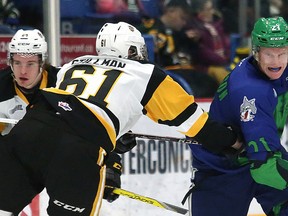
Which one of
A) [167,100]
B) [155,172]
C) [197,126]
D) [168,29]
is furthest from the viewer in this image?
[168,29]

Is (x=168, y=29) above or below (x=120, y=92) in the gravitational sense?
below

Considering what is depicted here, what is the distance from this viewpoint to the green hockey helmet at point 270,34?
10.7 feet

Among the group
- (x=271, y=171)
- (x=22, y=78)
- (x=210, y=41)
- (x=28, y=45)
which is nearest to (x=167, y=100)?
(x=271, y=171)

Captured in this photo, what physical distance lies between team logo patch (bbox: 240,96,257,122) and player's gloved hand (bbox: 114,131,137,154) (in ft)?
1.93

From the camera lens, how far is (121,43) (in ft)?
10.6

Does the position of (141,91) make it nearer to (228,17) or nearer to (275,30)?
(275,30)

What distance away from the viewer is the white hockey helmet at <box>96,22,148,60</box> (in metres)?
3.23

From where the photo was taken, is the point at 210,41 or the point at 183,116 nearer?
the point at 183,116

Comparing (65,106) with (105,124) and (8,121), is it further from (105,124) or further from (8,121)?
(8,121)

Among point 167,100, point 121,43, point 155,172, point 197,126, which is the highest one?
point 121,43

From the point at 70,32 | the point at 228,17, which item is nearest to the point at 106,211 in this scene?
the point at 70,32

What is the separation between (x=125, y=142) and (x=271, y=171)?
0.70 m

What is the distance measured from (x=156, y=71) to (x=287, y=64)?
23.0 inches

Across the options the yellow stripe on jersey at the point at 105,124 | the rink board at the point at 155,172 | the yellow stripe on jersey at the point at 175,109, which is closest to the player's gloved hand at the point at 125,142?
the yellow stripe on jersey at the point at 175,109
